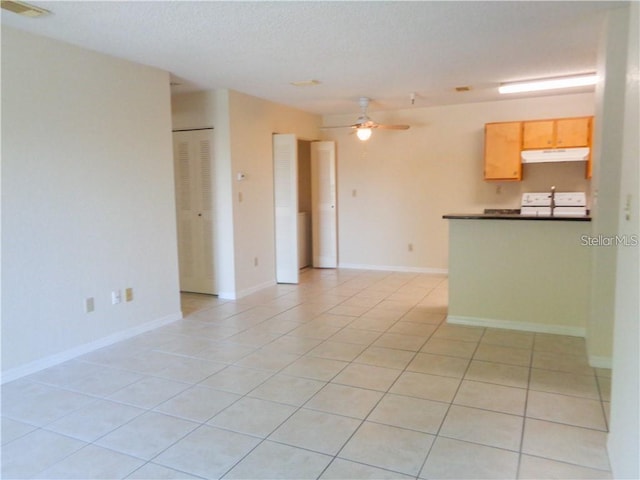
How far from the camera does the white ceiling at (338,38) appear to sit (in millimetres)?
2955

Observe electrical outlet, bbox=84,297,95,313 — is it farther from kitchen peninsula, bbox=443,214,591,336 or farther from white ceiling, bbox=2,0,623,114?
kitchen peninsula, bbox=443,214,591,336

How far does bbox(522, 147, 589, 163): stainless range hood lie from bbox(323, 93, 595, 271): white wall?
1.15ft

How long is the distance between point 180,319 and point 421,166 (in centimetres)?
417

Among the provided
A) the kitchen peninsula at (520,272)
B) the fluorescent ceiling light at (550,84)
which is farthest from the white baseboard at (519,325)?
the fluorescent ceiling light at (550,84)

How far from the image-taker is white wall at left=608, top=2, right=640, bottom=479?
1636 millimetres

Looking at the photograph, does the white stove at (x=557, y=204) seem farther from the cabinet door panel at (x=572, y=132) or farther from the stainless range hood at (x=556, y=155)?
the cabinet door panel at (x=572, y=132)

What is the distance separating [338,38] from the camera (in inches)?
138

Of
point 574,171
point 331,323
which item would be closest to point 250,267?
point 331,323

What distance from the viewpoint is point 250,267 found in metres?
5.78

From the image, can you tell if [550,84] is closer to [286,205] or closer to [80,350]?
[286,205]

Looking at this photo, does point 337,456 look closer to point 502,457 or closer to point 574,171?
point 502,457

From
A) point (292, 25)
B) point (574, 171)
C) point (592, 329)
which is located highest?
point (292, 25)

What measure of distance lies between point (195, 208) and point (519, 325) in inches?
152

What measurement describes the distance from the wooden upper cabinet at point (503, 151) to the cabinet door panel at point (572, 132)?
1.51 feet
